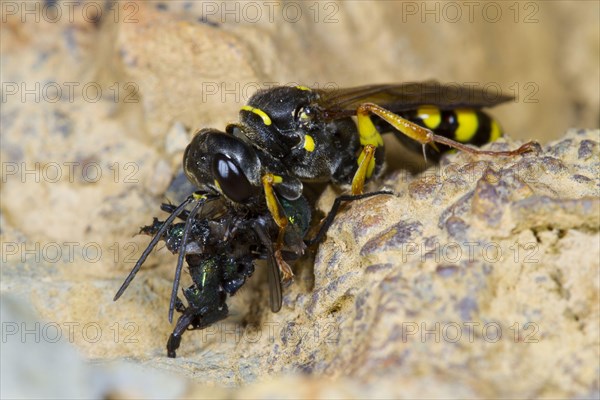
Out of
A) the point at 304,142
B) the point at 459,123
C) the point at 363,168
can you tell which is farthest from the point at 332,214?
the point at 459,123

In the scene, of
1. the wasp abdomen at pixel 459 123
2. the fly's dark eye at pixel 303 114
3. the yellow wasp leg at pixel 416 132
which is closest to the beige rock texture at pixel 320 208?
the yellow wasp leg at pixel 416 132

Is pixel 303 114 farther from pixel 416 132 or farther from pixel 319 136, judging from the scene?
pixel 416 132

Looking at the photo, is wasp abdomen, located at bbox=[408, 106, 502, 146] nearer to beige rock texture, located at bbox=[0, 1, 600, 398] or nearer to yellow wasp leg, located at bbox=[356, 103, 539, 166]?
beige rock texture, located at bbox=[0, 1, 600, 398]

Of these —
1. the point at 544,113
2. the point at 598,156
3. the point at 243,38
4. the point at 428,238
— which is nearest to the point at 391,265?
the point at 428,238

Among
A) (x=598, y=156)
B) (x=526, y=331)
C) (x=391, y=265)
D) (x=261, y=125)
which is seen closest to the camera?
(x=526, y=331)

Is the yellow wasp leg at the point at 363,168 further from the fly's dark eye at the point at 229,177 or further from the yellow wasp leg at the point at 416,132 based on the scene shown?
the fly's dark eye at the point at 229,177

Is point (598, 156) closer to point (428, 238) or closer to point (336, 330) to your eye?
point (428, 238)
